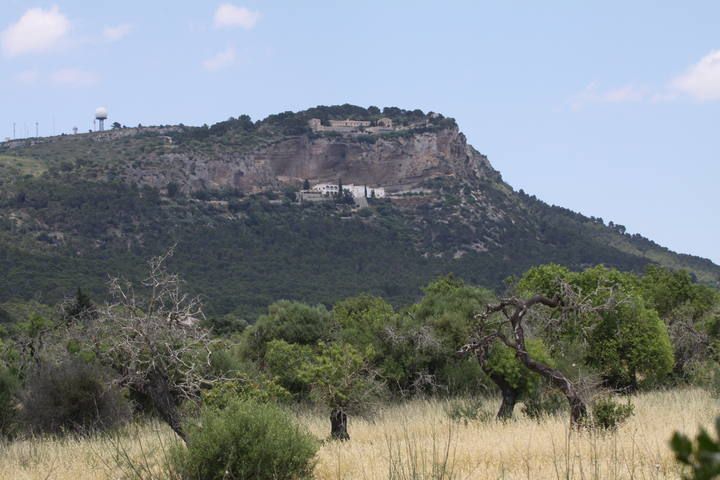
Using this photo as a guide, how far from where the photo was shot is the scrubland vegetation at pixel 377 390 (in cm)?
848

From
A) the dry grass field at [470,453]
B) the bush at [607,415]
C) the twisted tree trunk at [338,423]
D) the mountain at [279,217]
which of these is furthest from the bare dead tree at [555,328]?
the mountain at [279,217]

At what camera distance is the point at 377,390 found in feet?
49.4

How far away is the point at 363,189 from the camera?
128 m

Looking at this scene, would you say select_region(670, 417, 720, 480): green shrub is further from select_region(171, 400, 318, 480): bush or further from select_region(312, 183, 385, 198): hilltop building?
select_region(312, 183, 385, 198): hilltop building

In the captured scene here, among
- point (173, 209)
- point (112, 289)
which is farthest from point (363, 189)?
point (112, 289)

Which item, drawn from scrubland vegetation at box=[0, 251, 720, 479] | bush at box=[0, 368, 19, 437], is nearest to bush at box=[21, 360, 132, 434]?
scrubland vegetation at box=[0, 251, 720, 479]

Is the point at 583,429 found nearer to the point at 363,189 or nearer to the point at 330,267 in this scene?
the point at 330,267

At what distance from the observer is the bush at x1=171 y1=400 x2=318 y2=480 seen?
836 cm

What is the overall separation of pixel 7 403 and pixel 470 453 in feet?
38.0

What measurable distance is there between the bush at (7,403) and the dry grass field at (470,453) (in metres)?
4.40

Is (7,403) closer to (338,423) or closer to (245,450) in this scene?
(338,423)

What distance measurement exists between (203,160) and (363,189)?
1006 inches

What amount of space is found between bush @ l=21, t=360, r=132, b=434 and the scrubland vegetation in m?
0.04

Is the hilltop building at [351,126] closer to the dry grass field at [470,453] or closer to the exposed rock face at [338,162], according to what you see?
the exposed rock face at [338,162]
